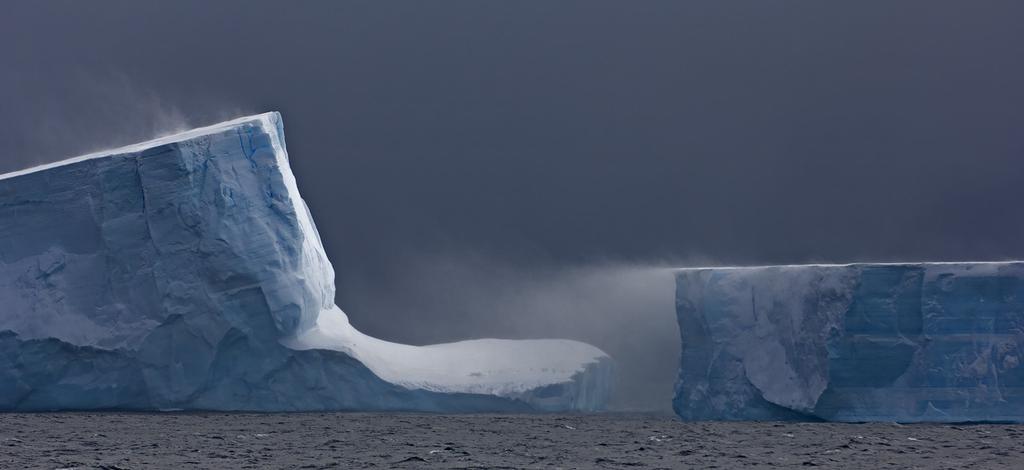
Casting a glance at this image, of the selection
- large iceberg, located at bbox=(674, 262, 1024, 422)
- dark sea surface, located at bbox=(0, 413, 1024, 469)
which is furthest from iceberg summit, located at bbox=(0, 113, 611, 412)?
large iceberg, located at bbox=(674, 262, 1024, 422)

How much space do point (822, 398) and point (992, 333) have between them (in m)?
1.48

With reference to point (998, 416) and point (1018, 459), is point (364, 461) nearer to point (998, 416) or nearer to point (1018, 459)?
point (1018, 459)

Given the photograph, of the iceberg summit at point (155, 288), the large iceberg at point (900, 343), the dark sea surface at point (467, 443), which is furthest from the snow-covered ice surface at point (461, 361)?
the large iceberg at point (900, 343)

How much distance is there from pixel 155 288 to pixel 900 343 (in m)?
6.49

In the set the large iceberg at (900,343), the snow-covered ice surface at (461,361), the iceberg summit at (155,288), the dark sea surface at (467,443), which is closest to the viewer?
the dark sea surface at (467,443)

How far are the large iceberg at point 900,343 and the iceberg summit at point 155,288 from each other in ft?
13.9

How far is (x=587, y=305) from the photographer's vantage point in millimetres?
16812

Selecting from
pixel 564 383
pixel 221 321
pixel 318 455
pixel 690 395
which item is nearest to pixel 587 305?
pixel 564 383

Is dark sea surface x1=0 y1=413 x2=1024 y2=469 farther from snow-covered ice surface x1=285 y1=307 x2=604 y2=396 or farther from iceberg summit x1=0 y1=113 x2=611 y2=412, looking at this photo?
snow-covered ice surface x1=285 y1=307 x2=604 y2=396

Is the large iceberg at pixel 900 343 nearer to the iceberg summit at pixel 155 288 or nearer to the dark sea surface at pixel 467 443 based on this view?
the dark sea surface at pixel 467 443

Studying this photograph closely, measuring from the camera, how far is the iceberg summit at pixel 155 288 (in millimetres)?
12023

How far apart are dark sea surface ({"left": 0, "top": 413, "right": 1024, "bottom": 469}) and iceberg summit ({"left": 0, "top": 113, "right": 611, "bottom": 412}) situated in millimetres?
408

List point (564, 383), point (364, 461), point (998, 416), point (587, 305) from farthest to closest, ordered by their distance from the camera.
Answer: point (587, 305) < point (564, 383) < point (998, 416) < point (364, 461)

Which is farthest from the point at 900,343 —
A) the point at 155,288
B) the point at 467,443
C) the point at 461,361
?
the point at 155,288
